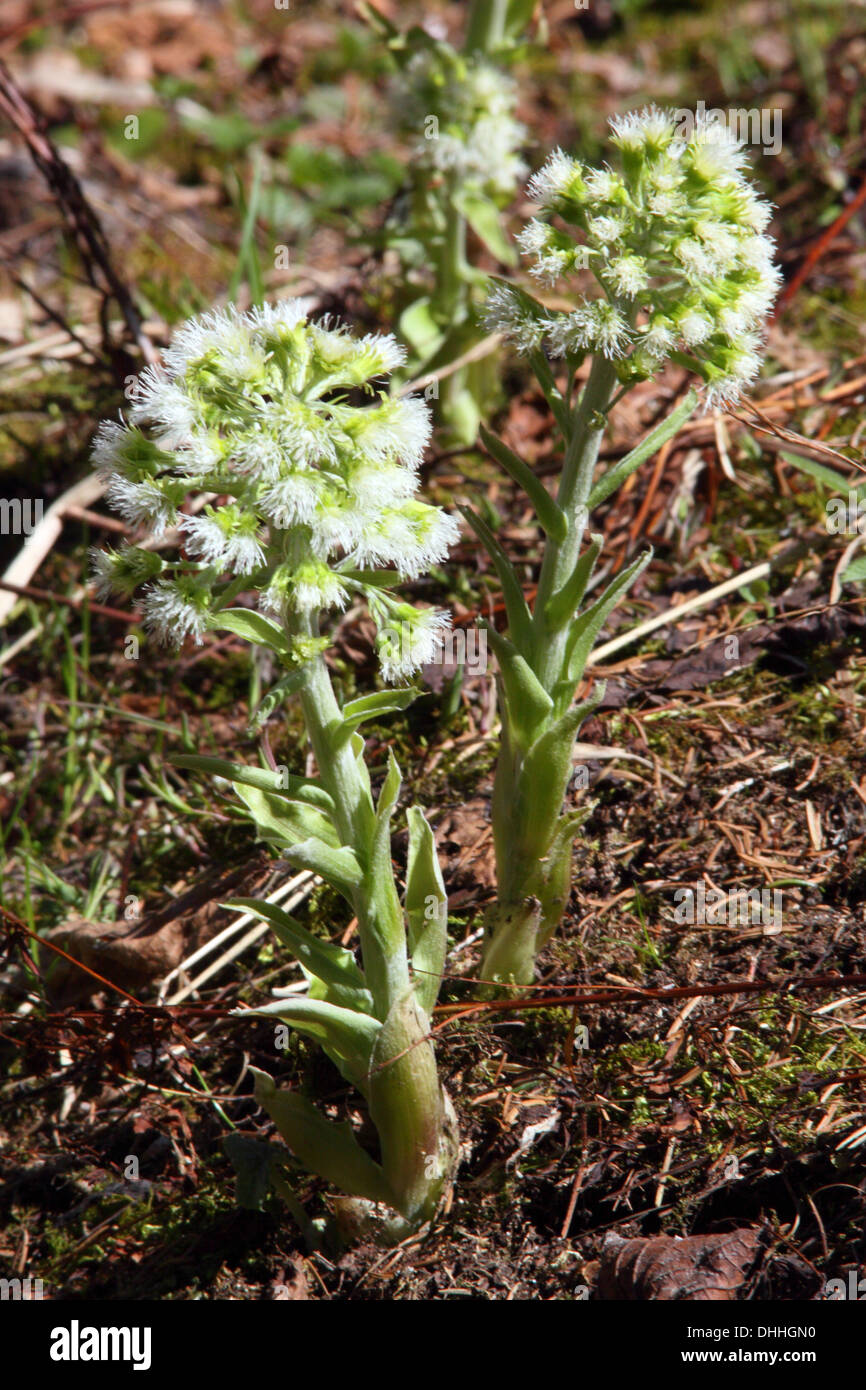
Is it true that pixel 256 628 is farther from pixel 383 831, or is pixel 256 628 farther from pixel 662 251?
→ pixel 662 251

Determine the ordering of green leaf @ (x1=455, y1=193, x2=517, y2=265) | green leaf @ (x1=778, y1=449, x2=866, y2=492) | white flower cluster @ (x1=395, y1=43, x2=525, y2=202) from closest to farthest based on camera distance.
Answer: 1. green leaf @ (x1=778, y1=449, x2=866, y2=492)
2. white flower cluster @ (x1=395, y1=43, x2=525, y2=202)
3. green leaf @ (x1=455, y1=193, x2=517, y2=265)

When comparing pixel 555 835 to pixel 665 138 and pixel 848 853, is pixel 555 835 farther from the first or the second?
pixel 665 138

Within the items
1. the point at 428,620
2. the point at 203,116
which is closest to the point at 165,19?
the point at 203,116

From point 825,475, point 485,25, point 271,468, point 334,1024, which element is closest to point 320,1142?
point 334,1024

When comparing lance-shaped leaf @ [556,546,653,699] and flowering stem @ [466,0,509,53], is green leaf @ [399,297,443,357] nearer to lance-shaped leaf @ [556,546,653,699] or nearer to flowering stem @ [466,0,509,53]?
flowering stem @ [466,0,509,53]

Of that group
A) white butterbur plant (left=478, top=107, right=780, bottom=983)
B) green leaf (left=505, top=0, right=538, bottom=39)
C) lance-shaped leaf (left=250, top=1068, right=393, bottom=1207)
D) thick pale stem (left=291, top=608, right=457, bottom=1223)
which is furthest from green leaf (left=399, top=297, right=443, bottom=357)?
lance-shaped leaf (left=250, top=1068, right=393, bottom=1207)

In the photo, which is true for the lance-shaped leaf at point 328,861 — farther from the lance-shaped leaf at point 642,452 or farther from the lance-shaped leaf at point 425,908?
the lance-shaped leaf at point 642,452

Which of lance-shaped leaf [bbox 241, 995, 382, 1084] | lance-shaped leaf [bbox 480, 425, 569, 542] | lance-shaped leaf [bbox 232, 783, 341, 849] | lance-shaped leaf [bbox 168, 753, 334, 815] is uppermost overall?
A: lance-shaped leaf [bbox 480, 425, 569, 542]
